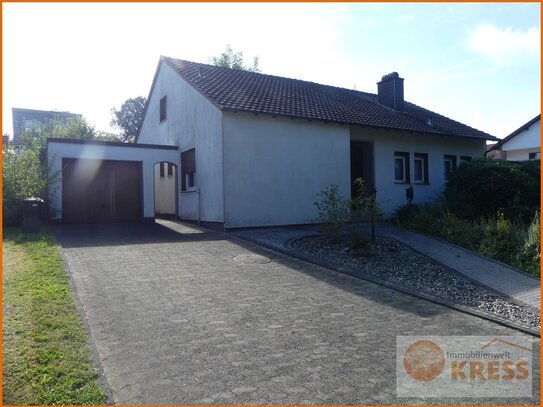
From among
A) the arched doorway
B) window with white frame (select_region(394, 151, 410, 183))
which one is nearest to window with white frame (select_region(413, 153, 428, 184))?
window with white frame (select_region(394, 151, 410, 183))

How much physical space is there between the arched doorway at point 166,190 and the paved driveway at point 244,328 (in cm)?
947

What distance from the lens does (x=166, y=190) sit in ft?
67.9

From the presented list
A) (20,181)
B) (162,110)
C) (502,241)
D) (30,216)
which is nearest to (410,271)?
(502,241)

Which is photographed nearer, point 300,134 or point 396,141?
point 300,134

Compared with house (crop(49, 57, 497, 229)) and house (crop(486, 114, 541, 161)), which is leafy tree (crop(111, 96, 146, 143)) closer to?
house (crop(49, 57, 497, 229))

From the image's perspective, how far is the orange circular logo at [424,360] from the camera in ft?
14.5

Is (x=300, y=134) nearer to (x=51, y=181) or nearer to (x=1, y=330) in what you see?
(x=51, y=181)

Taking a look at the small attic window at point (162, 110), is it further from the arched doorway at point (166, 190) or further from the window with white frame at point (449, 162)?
the window with white frame at point (449, 162)

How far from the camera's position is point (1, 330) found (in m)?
4.89

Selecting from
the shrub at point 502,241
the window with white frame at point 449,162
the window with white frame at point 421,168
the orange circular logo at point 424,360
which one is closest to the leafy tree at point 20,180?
the orange circular logo at point 424,360

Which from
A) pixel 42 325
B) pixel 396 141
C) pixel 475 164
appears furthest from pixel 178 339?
pixel 396 141

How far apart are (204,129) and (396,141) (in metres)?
9.23

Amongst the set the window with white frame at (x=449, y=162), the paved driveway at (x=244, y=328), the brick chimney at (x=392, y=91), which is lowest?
the paved driveway at (x=244, y=328)

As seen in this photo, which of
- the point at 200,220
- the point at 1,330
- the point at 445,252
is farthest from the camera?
the point at 200,220
